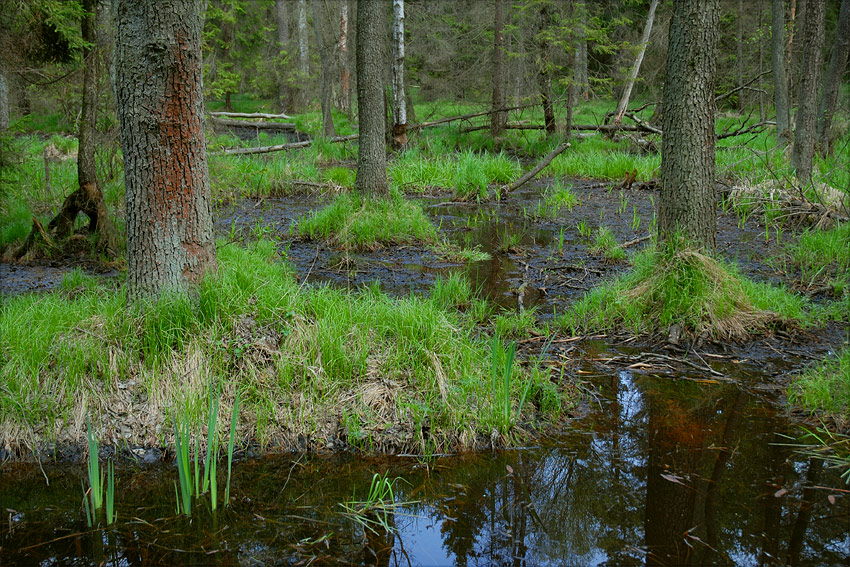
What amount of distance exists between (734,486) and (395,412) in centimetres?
220

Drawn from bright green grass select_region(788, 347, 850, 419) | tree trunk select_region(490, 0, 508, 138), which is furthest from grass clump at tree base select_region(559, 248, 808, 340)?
tree trunk select_region(490, 0, 508, 138)

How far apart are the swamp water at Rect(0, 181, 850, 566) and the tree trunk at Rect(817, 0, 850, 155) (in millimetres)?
8098

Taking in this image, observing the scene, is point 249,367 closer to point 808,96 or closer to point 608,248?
point 608,248

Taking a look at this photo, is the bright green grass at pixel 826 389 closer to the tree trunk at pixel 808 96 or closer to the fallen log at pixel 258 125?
the tree trunk at pixel 808 96

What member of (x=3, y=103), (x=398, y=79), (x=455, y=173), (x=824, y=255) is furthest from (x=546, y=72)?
(x=3, y=103)

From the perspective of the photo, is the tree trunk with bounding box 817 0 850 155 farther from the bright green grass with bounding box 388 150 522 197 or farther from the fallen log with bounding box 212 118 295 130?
the fallen log with bounding box 212 118 295 130

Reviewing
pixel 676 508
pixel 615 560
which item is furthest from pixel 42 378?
pixel 676 508

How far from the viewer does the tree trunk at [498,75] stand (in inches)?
583

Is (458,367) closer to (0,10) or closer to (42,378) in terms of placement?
(42,378)

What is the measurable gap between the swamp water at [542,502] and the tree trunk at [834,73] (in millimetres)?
8098

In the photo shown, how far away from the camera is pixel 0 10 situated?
6816mm

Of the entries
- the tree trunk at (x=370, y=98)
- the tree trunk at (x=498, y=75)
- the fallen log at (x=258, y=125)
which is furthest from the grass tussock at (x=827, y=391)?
the fallen log at (x=258, y=125)

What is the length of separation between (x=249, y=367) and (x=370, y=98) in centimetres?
564

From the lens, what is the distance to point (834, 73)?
10.4m
